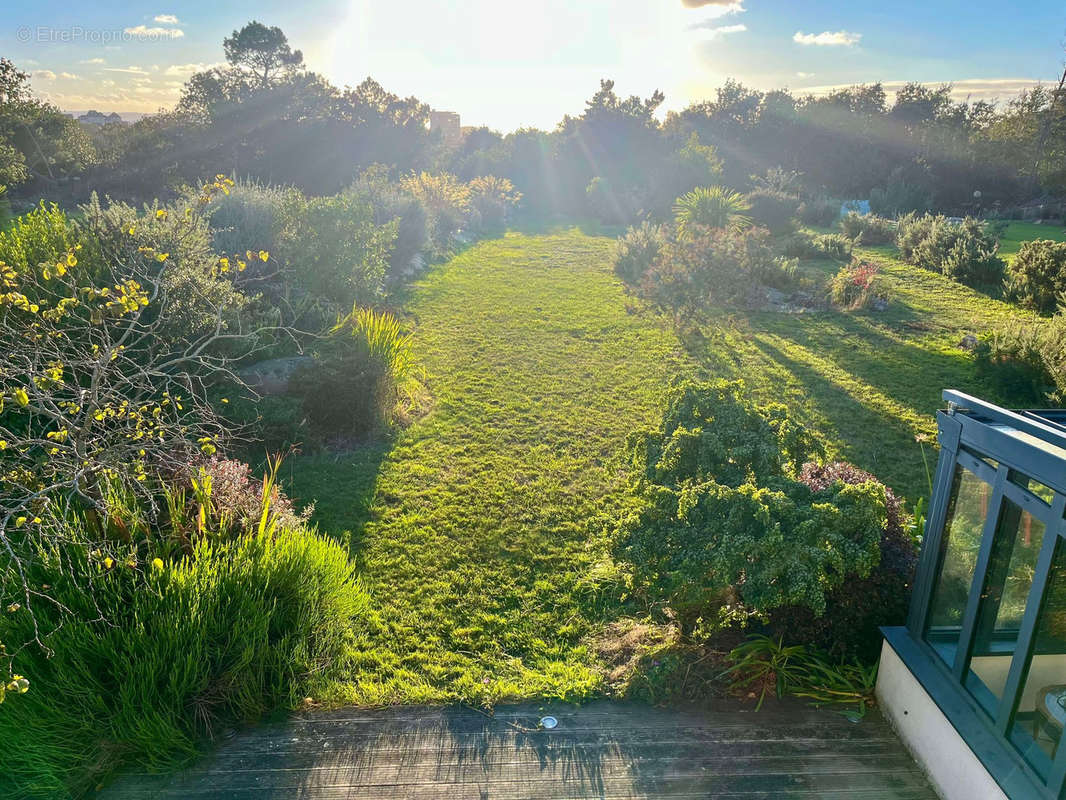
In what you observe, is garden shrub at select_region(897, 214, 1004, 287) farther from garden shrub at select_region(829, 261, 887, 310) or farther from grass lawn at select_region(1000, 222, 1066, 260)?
garden shrub at select_region(829, 261, 887, 310)

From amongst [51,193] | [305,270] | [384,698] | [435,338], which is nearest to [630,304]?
[435,338]

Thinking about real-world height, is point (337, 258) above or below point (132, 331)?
above

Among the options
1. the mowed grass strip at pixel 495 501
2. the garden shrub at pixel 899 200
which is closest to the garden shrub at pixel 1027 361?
the mowed grass strip at pixel 495 501

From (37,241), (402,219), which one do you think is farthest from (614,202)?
(37,241)

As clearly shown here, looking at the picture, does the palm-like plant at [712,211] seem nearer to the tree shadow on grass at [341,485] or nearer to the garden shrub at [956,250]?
the garden shrub at [956,250]

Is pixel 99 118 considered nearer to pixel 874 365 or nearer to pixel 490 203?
pixel 490 203

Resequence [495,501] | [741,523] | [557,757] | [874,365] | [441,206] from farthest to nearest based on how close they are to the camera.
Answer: [441,206] → [874,365] → [495,501] → [741,523] → [557,757]

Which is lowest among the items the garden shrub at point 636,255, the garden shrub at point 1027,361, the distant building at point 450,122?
the garden shrub at point 1027,361
